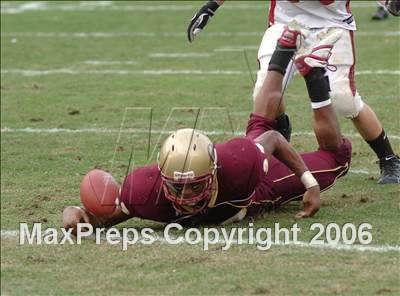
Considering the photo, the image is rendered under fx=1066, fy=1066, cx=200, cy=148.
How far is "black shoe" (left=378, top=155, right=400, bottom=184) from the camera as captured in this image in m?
6.18

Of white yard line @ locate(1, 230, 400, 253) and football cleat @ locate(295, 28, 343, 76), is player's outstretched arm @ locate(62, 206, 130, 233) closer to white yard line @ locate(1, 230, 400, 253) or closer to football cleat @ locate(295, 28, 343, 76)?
white yard line @ locate(1, 230, 400, 253)

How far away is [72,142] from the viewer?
25.1 ft

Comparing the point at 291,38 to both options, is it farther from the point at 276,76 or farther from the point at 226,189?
the point at 226,189

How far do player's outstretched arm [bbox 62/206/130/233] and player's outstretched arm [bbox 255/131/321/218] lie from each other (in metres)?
0.79

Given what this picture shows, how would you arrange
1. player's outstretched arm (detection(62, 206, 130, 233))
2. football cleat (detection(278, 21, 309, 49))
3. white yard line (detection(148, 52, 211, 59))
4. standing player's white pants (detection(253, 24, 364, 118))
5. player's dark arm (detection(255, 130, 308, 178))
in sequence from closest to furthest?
1. player's outstretched arm (detection(62, 206, 130, 233))
2. player's dark arm (detection(255, 130, 308, 178))
3. football cleat (detection(278, 21, 309, 49))
4. standing player's white pants (detection(253, 24, 364, 118))
5. white yard line (detection(148, 52, 211, 59))

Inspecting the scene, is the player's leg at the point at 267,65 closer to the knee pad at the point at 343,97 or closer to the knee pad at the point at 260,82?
the knee pad at the point at 260,82

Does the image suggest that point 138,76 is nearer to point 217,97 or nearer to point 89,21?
point 217,97

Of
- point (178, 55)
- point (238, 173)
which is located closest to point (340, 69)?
point (238, 173)

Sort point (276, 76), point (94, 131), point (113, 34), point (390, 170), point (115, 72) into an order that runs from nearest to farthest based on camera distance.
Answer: point (276, 76) < point (390, 170) < point (94, 131) < point (115, 72) < point (113, 34)

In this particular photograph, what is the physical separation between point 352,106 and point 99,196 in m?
1.71

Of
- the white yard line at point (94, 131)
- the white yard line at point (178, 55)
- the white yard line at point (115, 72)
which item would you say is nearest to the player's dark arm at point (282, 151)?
the white yard line at point (94, 131)

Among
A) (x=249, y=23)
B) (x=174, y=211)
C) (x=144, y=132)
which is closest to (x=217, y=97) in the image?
(x=144, y=132)

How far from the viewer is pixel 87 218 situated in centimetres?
524

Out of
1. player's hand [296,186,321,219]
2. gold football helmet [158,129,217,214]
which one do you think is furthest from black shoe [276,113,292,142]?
gold football helmet [158,129,217,214]
